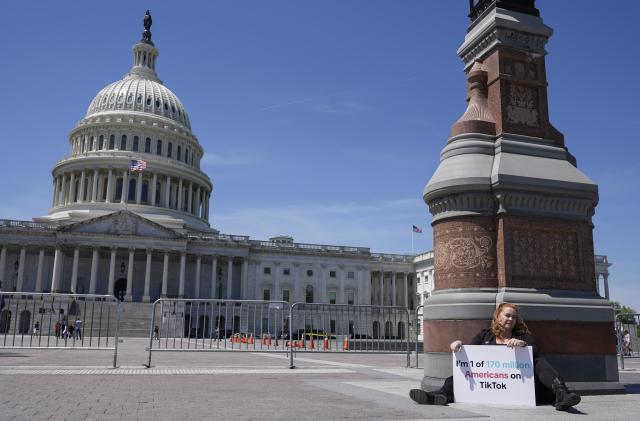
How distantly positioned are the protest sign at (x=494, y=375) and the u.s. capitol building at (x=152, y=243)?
7531cm

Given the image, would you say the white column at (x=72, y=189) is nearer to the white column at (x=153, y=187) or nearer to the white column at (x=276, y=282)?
the white column at (x=153, y=187)

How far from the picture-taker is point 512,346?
911 centimetres

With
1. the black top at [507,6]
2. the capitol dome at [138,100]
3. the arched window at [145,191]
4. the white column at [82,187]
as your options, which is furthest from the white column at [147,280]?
the black top at [507,6]

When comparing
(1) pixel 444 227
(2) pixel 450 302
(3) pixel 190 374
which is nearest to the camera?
(2) pixel 450 302

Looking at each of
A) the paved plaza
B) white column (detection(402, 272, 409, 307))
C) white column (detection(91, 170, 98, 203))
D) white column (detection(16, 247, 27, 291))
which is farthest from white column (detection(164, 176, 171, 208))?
the paved plaza

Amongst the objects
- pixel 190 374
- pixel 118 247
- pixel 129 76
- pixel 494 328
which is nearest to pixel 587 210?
pixel 494 328

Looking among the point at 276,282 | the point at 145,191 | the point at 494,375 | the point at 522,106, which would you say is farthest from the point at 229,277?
the point at 494,375

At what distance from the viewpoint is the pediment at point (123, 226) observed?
3179 inches

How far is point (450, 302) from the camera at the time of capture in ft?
39.8

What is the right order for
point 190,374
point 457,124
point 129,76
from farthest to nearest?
point 129,76 → point 190,374 → point 457,124

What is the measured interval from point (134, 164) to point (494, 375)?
265 feet

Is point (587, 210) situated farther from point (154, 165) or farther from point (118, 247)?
point (154, 165)

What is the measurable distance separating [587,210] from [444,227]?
11.1 feet

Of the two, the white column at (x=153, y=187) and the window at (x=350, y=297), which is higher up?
the white column at (x=153, y=187)
